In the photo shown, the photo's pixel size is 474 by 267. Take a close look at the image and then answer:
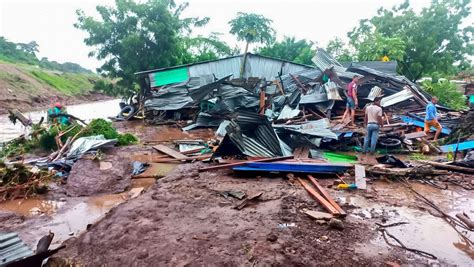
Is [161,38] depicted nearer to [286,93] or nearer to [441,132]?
[286,93]

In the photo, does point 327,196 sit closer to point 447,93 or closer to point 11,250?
point 11,250

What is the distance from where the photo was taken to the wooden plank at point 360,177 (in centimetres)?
595

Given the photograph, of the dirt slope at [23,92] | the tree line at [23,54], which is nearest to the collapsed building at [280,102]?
the dirt slope at [23,92]

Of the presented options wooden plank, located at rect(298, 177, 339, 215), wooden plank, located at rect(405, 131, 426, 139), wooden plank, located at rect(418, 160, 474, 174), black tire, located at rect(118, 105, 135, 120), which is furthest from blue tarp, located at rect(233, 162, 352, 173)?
black tire, located at rect(118, 105, 135, 120)

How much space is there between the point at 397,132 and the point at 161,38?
16663 millimetres

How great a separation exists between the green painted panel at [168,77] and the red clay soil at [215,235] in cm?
1277

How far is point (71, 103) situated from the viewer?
34.5 meters

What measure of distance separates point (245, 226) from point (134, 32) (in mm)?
20069

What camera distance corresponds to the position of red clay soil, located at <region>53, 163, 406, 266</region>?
3502mm

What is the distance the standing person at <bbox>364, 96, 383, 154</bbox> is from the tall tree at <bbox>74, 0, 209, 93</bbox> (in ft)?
54.1

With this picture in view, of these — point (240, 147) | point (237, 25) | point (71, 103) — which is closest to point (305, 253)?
point (240, 147)

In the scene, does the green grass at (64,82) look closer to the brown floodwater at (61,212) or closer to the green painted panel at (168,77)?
the green painted panel at (168,77)

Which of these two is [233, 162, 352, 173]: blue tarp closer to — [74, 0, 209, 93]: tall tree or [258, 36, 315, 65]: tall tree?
[74, 0, 209, 93]: tall tree

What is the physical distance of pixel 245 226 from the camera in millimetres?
4262
